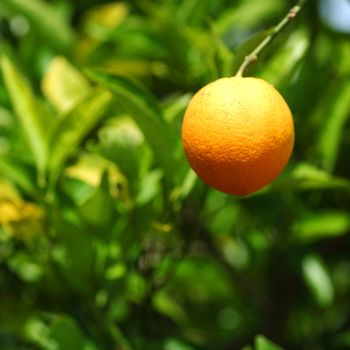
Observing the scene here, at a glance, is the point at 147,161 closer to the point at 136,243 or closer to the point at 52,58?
the point at 136,243

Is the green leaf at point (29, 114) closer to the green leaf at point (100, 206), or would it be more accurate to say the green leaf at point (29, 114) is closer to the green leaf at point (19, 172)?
the green leaf at point (19, 172)

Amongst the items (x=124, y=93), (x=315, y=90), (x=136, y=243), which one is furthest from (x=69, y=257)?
(x=315, y=90)

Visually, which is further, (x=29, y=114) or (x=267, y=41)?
(x=29, y=114)

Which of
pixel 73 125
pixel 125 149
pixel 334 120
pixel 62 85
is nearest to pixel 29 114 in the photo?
pixel 73 125

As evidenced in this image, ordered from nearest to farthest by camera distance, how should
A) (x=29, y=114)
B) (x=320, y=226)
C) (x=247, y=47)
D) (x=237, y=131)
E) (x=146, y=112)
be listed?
(x=237, y=131) < (x=247, y=47) < (x=146, y=112) < (x=29, y=114) < (x=320, y=226)

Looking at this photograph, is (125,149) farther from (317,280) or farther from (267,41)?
(317,280)

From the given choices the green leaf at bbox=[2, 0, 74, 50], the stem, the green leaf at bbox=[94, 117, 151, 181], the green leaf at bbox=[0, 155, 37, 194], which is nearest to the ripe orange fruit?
the stem

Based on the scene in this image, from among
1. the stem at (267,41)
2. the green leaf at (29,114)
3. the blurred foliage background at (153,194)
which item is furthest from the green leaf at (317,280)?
the stem at (267,41)
